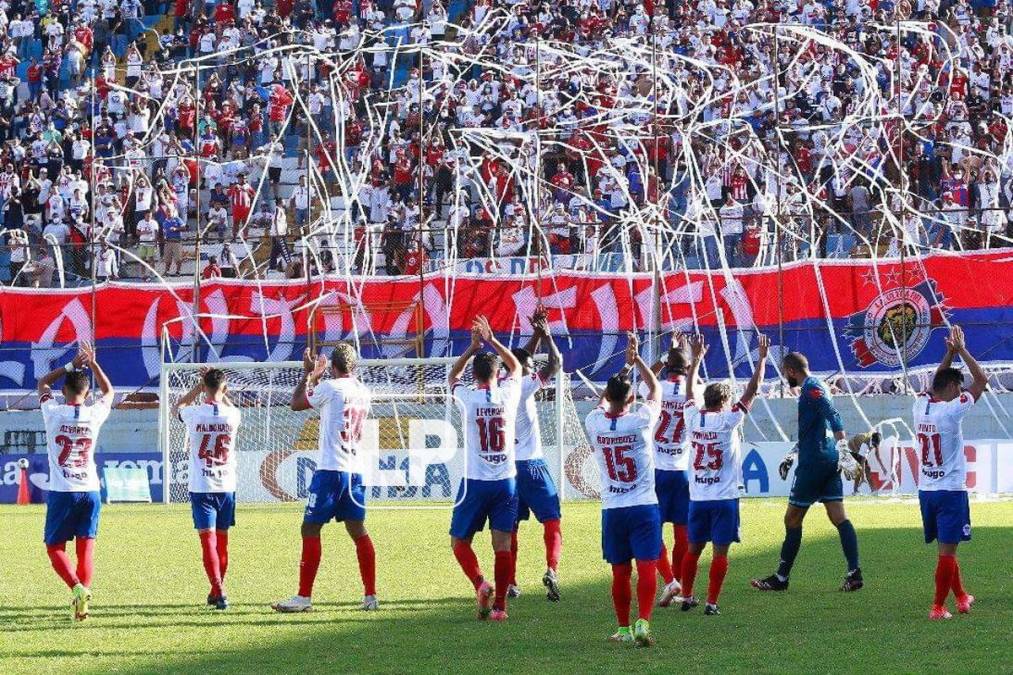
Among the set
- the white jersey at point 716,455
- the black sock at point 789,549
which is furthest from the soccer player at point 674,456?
the black sock at point 789,549

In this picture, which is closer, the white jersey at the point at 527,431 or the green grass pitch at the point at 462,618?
the green grass pitch at the point at 462,618

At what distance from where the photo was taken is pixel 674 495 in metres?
13.9

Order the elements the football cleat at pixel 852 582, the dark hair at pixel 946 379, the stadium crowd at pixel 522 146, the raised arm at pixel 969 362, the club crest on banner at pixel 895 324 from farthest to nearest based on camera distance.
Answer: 1. the stadium crowd at pixel 522 146
2. the club crest on banner at pixel 895 324
3. the football cleat at pixel 852 582
4. the dark hair at pixel 946 379
5. the raised arm at pixel 969 362

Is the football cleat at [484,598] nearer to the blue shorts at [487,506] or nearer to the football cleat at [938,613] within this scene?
the blue shorts at [487,506]

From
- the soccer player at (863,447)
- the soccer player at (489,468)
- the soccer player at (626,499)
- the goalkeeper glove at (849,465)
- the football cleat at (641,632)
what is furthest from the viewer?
the soccer player at (863,447)

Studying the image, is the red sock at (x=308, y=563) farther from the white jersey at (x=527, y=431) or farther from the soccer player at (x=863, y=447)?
the soccer player at (x=863, y=447)

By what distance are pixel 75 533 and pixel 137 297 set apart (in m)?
21.2

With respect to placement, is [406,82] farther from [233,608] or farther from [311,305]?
[233,608]

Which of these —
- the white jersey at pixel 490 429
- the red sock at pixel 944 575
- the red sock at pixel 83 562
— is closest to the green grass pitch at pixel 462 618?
the red sock at pixel 944 575

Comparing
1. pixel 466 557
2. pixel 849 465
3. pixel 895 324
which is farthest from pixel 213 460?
pixel 895 324

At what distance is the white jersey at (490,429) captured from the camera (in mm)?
12773

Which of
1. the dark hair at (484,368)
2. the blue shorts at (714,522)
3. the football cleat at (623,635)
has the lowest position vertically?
the football cleat at (623,635)

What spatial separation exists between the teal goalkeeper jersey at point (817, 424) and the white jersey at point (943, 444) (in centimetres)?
208

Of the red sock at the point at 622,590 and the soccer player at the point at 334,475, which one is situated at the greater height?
the soccer player at the point at 334,475
